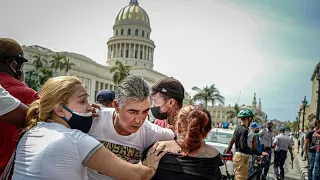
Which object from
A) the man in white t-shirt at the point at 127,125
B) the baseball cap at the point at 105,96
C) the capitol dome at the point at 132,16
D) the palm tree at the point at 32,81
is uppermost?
the capitol dome at the point at 132,16

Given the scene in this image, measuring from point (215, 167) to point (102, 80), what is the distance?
82403 millimetres

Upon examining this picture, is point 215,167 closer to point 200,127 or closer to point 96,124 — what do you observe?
point 200,127

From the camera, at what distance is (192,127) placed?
2.13 metres

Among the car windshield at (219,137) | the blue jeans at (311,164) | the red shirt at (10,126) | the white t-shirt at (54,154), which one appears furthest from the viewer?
the car windshield at (219,137)

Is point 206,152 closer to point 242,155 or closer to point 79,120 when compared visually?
point 79,120

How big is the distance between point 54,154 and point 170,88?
1.54 meters

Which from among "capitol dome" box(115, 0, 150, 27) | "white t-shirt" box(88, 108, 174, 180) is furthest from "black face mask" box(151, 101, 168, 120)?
"capitol dome" box(115, 0, 150, 27)

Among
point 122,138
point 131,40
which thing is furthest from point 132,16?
point 122,138

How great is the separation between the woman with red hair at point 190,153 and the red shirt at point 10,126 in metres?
1.15

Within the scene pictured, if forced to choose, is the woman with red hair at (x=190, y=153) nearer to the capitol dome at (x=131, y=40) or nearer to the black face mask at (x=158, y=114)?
the black face mask at (x=158, y=114)

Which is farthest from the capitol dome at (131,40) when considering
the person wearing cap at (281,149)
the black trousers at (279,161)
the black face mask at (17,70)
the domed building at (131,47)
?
the black face mask at (17,70)

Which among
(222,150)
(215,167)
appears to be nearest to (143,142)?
(215,167)

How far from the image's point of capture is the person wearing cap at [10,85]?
2475 millimetres

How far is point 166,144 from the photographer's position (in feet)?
7.30
